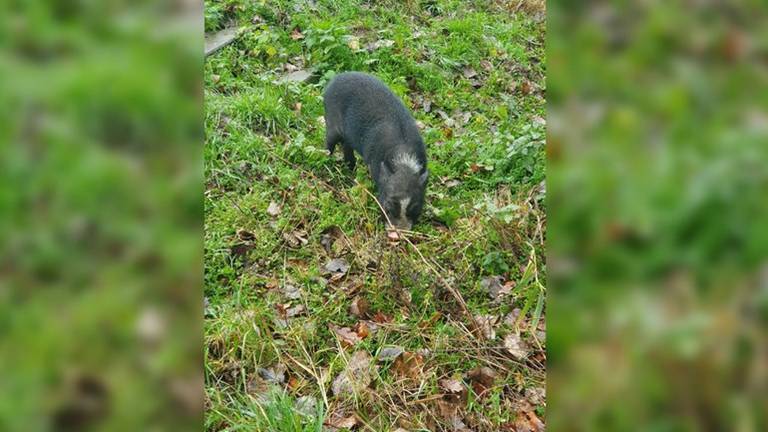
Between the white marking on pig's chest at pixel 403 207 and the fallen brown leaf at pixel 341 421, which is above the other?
the fallen brown leaf at pixel 341 421

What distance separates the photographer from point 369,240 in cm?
443

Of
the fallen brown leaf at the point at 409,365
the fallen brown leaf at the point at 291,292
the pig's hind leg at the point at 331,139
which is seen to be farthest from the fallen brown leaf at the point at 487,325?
the pig's hind leg at the point at 331,139

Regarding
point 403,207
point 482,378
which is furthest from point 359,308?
point 403,207

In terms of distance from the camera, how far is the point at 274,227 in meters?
4.62

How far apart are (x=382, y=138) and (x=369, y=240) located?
200cm

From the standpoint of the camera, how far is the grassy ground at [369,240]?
8.73 feet
